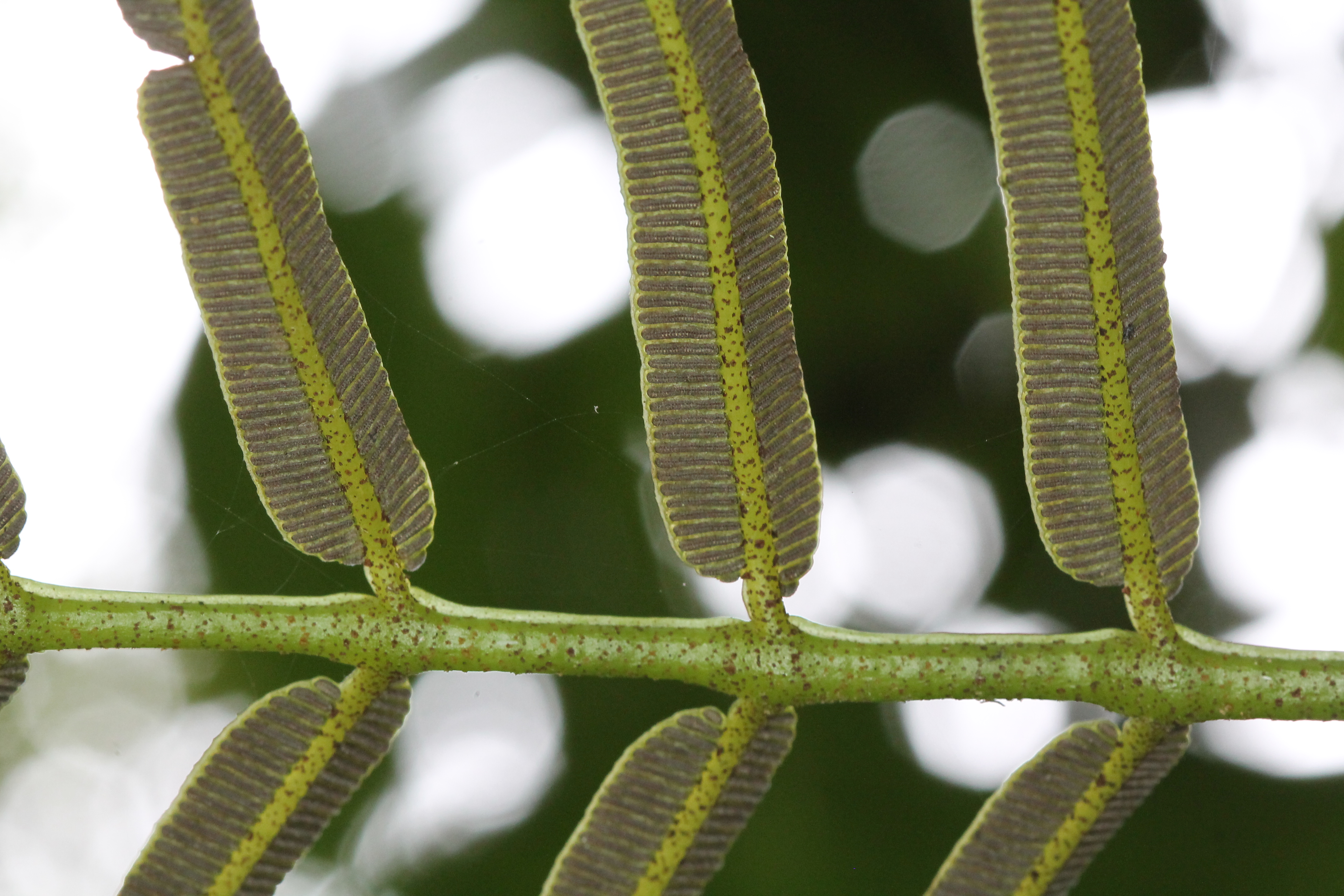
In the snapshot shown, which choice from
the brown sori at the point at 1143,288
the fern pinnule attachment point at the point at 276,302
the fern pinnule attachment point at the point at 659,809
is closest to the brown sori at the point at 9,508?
the fern pinnule attachment point at the point at 276,302

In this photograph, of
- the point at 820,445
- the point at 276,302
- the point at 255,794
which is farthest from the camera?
the point at 820,445

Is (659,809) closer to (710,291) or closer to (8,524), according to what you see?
(710,291)

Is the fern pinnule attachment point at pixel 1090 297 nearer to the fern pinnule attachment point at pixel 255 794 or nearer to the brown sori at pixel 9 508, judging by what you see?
the fern pinnule attachment point at pixel 255 794

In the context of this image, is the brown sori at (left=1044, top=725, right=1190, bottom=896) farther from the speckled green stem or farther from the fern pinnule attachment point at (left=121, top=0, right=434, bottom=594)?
the fern pinnule attachment point at (left=121, top=0, right=434, bottom=594)

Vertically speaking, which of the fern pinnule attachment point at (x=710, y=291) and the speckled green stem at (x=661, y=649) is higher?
the fern pinnule attachment point at (x=710, y=291)

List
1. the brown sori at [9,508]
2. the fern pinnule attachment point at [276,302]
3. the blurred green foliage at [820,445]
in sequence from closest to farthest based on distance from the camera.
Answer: the fern pinnule attachment point at [276,302] → the brown sori at [9,508] → the blurred green foliage at [820,445]

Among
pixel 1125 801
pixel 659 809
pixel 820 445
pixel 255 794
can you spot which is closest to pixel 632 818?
pixel 659 809

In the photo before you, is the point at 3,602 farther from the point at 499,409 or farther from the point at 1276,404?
the point at 1276,404
